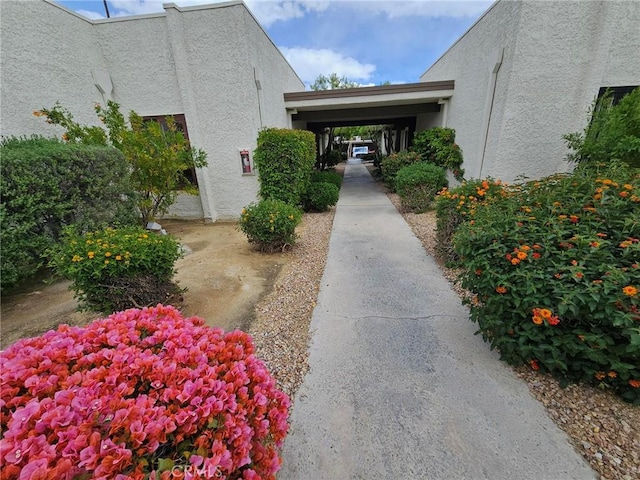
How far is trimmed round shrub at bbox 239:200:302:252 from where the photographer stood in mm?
4910

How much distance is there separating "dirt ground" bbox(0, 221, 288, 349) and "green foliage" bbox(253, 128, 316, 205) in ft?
6.66

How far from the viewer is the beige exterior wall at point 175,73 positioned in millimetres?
5535

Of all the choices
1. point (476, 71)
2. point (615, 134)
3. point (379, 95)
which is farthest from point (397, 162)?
point (615, 134)

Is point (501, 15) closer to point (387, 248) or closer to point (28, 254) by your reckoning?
point (387, 248)

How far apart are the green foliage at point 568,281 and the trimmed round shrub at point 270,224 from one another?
10.2ft

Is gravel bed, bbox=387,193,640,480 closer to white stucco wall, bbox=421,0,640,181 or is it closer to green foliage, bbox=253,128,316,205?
white stucco wall, bbox=421,0,640,181

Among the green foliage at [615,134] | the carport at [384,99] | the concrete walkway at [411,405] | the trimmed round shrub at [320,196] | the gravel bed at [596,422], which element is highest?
the carport at [384,99]

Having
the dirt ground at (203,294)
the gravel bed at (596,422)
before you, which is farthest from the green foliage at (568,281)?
the dirt ground at (203,294)

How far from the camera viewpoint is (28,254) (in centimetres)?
367

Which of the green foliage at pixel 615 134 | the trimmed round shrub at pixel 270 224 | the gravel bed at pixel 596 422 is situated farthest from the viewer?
the trimmed round shrub at pixel 270 224

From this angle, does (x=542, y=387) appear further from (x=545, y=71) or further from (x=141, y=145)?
(x=545, y=71)

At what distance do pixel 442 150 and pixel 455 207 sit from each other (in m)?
5.62

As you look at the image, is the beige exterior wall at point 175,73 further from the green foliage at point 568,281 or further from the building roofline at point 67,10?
the green foliage at point 568,281

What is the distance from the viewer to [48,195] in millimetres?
3850
